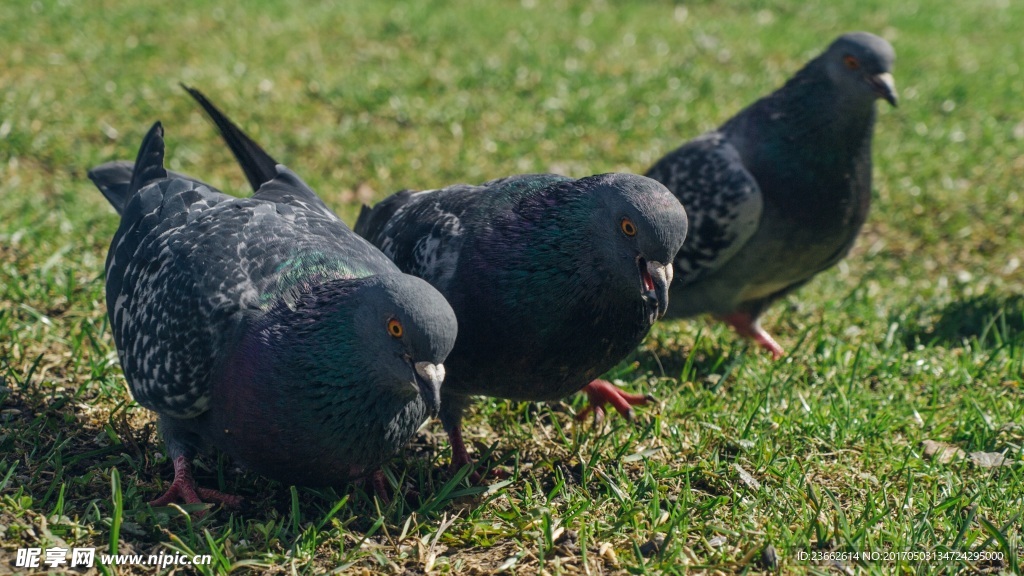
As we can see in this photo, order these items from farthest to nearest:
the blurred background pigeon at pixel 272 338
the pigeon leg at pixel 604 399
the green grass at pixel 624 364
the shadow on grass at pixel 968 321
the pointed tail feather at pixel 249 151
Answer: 1. the shadow on grass at pixel 968 321
2. the pointed tail feather at pixel 249 151
3. the pigeon leg at pixel 604 399
4. the green grass at pixel 624 364
5. the blurred background pigeon at pixel 272 338

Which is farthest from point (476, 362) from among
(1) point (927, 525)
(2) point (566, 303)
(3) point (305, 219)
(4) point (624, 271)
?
(1) point (927, 525)

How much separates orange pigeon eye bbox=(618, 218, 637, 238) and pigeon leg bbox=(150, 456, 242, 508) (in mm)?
1627

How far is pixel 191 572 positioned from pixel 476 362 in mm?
1162

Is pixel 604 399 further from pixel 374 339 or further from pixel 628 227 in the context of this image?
pixel 374 339

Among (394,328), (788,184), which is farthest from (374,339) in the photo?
(788,184)

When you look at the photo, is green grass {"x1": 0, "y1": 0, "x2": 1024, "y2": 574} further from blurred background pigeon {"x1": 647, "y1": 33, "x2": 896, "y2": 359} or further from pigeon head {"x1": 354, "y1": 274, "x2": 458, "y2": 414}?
pigeon head {"x1": 354, "y1": 274, "x2": 458, "y2": 414}

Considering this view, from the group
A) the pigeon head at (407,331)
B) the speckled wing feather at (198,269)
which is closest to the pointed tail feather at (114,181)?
the speckled wing feather at (198,269)

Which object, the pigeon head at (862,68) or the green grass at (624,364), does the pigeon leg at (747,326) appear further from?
the pigeon head at (862,68)

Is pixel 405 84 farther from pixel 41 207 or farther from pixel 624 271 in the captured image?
pixel 624 271

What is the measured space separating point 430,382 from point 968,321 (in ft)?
11.9

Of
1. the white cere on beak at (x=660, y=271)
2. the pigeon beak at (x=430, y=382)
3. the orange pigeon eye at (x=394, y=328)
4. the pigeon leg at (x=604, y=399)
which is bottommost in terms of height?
the pigeon leg at (x=604, y=399)

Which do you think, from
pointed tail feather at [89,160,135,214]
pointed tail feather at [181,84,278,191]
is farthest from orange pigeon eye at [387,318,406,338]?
pointed tail feather at [89,160,135,214]

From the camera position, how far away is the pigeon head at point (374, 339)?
2.85m

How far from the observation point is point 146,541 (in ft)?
10.0
